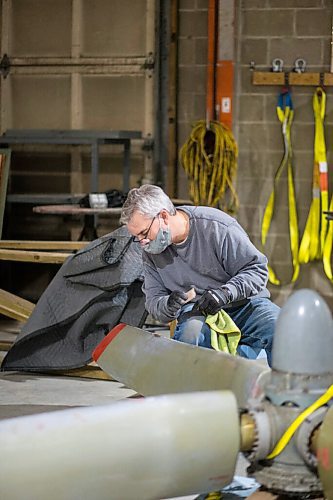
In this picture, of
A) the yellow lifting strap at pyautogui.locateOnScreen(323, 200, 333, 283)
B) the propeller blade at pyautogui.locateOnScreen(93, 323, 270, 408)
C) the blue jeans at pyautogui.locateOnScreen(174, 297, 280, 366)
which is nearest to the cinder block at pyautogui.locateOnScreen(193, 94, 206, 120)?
the yellow lifting strap at pyautogui.locateOnScreen(323, 200, 333, 283)

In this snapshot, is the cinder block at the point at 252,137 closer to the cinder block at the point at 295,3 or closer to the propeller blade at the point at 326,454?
the cinder block at the point at 295,3

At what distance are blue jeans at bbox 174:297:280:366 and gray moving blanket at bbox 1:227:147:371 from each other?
134 centimetres

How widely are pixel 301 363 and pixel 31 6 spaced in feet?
21.4

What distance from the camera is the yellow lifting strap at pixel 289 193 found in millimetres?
7578

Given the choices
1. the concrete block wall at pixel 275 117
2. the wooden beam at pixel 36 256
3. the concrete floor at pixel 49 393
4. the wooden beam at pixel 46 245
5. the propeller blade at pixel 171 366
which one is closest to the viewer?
the propeller blade at pixel 171 366

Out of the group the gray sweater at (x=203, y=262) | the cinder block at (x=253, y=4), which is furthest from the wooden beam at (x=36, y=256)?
the cinder block at (x=253, y=4)

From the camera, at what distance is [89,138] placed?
7.59 m

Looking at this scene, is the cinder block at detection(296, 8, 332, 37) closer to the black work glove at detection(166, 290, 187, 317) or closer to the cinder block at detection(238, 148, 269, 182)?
the cinder block at detection(238, 148, 269, 182)

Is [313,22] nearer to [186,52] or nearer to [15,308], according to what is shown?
[186,52]

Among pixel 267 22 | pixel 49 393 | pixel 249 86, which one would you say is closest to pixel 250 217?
pixel 249 86

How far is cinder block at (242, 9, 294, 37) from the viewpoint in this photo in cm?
757

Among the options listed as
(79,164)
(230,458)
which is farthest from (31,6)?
(230,458)

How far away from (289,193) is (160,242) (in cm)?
369

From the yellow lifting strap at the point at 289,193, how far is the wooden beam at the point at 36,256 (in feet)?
6.71
